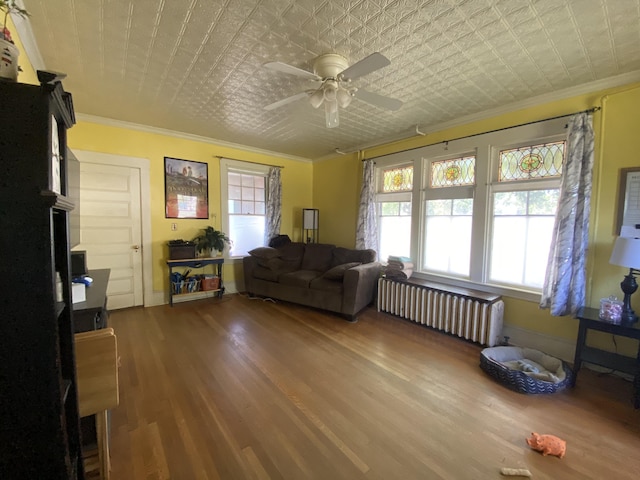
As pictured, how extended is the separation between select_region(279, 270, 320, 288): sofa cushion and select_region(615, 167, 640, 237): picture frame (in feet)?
10.9

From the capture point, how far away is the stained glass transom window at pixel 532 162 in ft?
8.88

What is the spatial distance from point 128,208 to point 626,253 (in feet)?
17.7

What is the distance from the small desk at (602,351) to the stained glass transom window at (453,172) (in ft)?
5.79

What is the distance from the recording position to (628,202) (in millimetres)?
2293

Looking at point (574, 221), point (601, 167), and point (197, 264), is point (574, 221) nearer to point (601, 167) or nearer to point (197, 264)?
point (601, 167)

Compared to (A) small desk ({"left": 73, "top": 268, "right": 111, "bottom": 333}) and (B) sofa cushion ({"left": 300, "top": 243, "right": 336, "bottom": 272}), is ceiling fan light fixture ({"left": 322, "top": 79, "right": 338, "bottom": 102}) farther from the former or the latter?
(B) sofa cushion ({"left": 300, "top": 243, "right": 336, "bottom": 272})

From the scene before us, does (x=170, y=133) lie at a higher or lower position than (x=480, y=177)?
higher

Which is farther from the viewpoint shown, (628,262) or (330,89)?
(330,89)

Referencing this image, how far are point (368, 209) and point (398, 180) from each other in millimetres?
643

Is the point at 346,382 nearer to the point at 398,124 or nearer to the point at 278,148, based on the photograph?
the point at 398,124

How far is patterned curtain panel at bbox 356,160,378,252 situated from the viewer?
14.2ft

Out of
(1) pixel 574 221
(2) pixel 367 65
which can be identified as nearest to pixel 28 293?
(2) pixel 367 65

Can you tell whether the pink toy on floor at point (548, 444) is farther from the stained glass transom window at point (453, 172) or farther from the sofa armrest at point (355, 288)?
the stained glass transom window at point (453, 172)

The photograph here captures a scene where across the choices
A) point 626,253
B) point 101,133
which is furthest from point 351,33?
point 101,133
